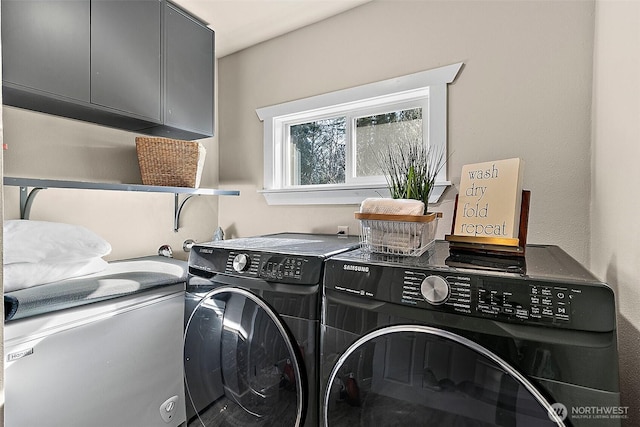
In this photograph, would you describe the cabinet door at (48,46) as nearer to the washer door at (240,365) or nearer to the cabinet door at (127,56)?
the cabinet door at (127,56)

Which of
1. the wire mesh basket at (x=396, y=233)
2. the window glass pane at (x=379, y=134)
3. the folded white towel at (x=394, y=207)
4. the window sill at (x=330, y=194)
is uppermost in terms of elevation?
the window glass pane at (x=379, y=134)

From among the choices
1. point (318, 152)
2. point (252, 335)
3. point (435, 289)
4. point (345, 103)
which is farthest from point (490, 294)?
point (318, 152)

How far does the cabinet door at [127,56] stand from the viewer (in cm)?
145

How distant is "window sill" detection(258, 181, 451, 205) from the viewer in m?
1.72

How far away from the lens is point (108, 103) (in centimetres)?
149

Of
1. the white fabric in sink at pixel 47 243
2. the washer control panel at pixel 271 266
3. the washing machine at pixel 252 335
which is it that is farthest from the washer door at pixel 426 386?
the white fabric in sink at pixel 47 243

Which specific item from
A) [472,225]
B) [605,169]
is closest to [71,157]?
[472,225]

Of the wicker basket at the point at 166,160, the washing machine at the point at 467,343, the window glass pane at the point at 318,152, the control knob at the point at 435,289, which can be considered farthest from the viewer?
the window glass pane at the point at 318,152

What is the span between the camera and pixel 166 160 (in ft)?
5.65

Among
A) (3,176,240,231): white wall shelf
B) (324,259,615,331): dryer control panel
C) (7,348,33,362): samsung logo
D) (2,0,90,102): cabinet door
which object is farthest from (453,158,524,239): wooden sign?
(2,0,90,102): cabinet door

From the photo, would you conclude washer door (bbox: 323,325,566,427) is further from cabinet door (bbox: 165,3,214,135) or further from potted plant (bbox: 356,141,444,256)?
cabinet door (bbox: 165,3,214,135)

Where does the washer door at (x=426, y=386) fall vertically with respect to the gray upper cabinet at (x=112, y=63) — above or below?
below

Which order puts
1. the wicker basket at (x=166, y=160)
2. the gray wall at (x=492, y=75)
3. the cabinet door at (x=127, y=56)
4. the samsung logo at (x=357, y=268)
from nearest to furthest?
the samsung logo at (x=357, y=268), the gray wall at (x=492, y=75), the cabinet door at (x=127, y=56), the wicker basket at (x=166, y=160)

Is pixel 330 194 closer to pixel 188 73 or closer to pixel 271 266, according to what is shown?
pixel 271 266
